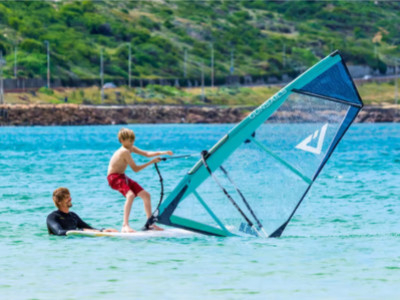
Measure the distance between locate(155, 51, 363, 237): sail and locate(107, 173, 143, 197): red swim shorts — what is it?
0.47m

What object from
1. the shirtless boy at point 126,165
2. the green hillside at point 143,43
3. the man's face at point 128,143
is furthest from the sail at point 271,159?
the green hillside at point 143,43

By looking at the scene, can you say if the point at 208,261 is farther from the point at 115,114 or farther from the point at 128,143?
the point at 115,114

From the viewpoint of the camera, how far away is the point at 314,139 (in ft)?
39.7

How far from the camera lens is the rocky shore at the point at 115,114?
119m

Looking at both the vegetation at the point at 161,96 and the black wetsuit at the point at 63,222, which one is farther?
the vegetation at the point at 161,96

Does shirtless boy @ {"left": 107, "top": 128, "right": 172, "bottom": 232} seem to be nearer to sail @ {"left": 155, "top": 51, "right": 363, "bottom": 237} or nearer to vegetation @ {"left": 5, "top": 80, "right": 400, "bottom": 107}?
sail @ {"left": 155, "top": 51, "right": 363, "bottom": 237}

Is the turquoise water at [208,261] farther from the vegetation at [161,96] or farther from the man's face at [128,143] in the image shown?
the vegetation at [161,96]

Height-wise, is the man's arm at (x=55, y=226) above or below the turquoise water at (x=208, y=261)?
above

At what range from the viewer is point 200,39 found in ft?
594

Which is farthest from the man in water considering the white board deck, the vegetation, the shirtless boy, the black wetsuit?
the vegetation

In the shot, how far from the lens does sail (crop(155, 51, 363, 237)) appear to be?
11.6 meters

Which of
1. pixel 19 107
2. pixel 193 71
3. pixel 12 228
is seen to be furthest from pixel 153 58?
pixel 12 228

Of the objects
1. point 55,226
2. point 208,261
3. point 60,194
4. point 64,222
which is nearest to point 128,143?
point 60,194

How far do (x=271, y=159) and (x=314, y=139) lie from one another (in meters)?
0.66
